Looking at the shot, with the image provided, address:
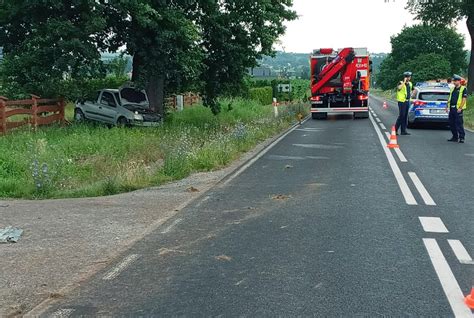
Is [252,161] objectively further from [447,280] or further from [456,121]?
[447,280]

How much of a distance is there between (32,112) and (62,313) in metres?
14.5

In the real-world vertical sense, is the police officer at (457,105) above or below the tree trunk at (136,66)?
below

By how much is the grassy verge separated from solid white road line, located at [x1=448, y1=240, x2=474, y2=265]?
571 cm

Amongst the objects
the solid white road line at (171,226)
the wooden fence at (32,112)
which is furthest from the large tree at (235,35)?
the solid white road line at (171,226)

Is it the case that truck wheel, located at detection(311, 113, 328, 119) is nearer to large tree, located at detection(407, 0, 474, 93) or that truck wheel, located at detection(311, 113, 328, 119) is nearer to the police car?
the police car

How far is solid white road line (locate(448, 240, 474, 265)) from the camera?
5163 millimetres

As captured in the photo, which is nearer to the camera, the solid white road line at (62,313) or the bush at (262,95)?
the solid white road line at (62,313)

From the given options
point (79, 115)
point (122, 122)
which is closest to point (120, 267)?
point (122, 122)

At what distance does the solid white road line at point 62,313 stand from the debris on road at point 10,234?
2282mm

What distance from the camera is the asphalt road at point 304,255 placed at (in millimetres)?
4152

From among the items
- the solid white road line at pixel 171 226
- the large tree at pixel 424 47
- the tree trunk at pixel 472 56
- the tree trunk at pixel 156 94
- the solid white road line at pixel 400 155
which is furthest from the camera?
the large tree at pixel 424 47

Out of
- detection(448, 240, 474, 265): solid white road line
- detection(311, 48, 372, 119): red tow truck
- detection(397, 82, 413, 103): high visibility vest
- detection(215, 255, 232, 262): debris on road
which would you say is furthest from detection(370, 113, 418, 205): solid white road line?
detection(311, 48, 372, 119): red tow truck

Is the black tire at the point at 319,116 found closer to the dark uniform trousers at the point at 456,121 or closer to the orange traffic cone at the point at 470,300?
the dark uniform trousers at the point at 456,121

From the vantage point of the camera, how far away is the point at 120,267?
511 centimetres
